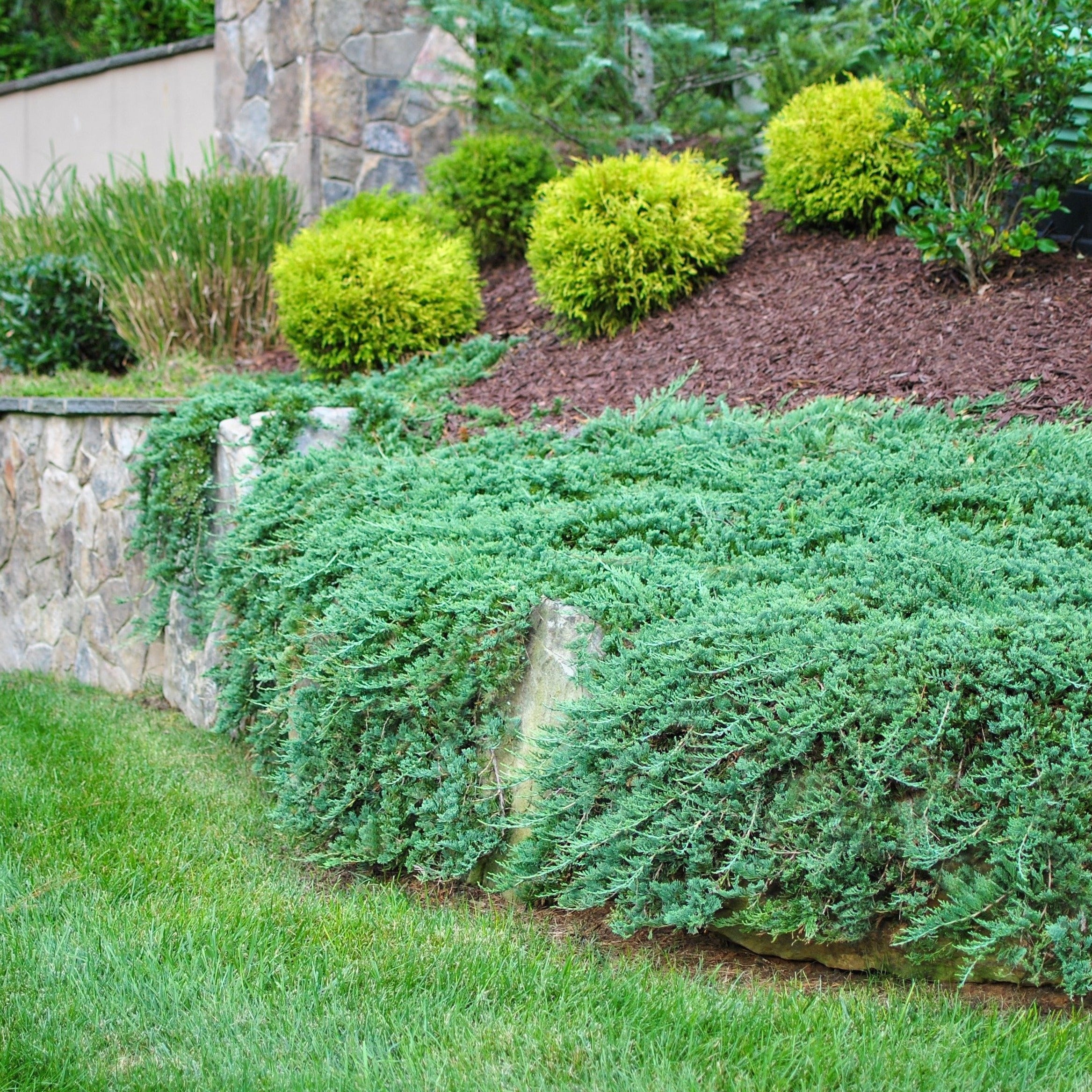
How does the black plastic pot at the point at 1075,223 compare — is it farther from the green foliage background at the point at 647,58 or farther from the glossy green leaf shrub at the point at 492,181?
the glossy green leaf shrub at the point at 492,181

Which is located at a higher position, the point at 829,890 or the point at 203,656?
the point at 829,890

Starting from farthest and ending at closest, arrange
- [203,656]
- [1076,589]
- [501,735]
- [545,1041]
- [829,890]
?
1. [203,656]
2. [501,735]
3. [1076,589]
4. [829,890]
5. [545,1041]

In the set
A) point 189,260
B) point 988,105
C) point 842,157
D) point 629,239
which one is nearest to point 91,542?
point 189,260

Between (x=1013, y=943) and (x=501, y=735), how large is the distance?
1.36m

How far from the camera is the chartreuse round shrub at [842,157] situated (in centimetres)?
579

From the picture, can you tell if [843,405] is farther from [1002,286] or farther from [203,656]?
[203,656]

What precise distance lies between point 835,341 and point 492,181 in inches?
115

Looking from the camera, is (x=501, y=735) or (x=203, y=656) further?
(x=203, y=656)

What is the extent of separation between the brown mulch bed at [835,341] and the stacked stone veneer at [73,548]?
185 centimetres

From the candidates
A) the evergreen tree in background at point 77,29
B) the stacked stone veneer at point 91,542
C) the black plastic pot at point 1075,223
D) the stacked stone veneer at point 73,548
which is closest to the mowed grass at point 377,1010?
the stacked stone veneer at point 91,542

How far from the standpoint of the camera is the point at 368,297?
244 inches

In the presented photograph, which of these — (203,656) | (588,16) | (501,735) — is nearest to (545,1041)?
(501,735)

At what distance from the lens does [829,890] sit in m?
2.61

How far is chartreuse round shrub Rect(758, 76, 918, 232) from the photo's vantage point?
19.0ft
